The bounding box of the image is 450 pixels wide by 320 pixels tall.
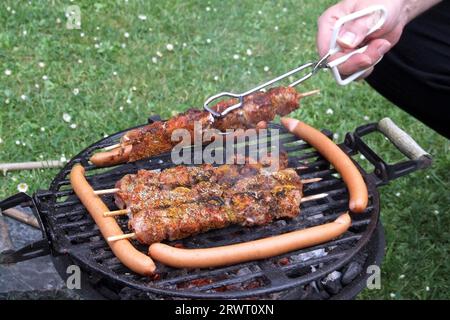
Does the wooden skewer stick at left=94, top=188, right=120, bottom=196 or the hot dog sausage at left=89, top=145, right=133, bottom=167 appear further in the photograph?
the hot dog sausage at left=89, top=145, right=133, bottom=167

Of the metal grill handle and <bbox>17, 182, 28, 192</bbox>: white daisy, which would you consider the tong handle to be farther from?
<bbox>17, 182, 28, 192</bbox>: white daisy

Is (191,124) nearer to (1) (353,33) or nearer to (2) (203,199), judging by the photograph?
(2) (203,199)

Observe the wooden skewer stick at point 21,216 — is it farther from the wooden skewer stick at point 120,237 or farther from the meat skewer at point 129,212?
the wooden skewer stick at point 120,237

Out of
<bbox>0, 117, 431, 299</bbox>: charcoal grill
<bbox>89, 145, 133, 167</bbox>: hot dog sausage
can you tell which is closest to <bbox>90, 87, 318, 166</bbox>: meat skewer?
<bbox>89, 145, 133, 167</bbox>: hot dog sausage

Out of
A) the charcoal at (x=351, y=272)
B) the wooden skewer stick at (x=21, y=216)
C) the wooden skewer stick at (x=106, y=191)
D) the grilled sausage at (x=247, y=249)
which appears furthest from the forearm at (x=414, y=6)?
the wooden skewer stick at (x=21, y=216)

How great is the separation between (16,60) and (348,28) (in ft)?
11.6

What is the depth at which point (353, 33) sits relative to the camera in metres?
2.47

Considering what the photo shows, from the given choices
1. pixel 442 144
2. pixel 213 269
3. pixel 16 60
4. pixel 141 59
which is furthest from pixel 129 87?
pixel 213 269

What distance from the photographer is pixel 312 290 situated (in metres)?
2.35

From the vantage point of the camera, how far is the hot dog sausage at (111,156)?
2.72m

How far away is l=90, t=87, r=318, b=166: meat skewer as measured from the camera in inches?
108

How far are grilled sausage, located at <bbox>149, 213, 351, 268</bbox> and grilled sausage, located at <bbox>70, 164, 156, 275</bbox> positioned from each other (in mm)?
68

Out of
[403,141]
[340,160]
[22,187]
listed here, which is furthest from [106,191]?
[22,187]

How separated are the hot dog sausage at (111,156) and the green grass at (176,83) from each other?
1407 millimetres
